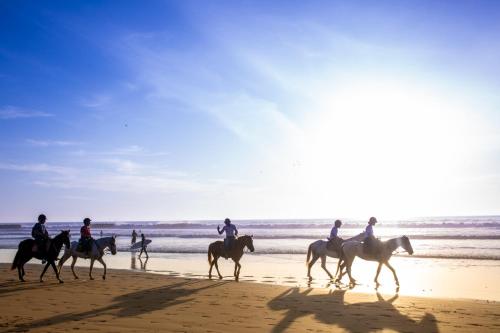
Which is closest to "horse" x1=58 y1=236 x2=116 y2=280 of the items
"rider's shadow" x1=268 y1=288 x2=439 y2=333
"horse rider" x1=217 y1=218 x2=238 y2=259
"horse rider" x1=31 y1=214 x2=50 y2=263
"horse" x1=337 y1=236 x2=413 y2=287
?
"horse rider" x1=31 y1=214 x2=50 y2=263

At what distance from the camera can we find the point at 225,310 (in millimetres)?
11828

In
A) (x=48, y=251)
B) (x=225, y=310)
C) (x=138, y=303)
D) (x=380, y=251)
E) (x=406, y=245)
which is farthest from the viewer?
(x=48, y=251)

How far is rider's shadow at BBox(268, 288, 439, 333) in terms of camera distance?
9.94 metres

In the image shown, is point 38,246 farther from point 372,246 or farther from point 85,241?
Answer: point 372,246

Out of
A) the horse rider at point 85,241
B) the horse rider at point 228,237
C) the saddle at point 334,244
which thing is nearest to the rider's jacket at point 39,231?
the horse rider at point 85,241

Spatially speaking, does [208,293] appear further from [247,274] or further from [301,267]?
[301,267]

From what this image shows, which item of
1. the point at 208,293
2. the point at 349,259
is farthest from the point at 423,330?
the point at 349,259

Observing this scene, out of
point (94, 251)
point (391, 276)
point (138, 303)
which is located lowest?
point (391, 276)

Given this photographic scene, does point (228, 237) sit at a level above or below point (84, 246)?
above

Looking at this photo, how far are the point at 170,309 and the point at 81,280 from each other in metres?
8.72

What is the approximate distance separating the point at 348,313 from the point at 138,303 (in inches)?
242

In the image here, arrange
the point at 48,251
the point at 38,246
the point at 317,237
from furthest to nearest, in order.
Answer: the point at 317,237
the point at 38,246
the point at 48,251

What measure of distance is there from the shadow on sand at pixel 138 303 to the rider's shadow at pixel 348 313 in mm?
3269

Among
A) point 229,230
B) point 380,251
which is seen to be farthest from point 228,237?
point 380,251
